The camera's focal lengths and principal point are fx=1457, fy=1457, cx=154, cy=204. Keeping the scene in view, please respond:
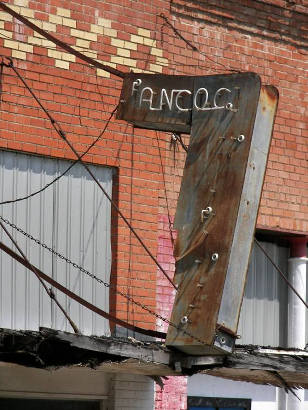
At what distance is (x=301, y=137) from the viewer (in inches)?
727

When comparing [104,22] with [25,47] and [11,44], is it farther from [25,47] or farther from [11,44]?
[11,44]

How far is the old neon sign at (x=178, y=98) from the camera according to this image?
14.8 meters

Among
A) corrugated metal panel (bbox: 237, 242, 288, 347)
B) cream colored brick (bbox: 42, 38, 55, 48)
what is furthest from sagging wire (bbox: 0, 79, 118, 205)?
corrugated metal panel (bbox: 237, 242, 288, 347)

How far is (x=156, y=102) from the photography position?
49.8 ft

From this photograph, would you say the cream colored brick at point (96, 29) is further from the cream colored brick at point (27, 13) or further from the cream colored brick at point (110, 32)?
the cream colored brick at point (27, 13)

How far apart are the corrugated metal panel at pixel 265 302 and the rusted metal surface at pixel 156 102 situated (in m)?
3.31

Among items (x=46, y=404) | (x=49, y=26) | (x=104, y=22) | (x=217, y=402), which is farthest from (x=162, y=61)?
(x=46, y=404)

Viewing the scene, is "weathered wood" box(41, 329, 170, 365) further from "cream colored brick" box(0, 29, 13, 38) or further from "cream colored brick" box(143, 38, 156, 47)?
"cream colored brick" box(143, 38, 156, 47)

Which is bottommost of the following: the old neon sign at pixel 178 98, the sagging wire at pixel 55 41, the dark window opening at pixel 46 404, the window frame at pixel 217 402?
the dark window opening at pixel 46 404

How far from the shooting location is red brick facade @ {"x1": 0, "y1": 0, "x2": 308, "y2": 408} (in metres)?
16.1

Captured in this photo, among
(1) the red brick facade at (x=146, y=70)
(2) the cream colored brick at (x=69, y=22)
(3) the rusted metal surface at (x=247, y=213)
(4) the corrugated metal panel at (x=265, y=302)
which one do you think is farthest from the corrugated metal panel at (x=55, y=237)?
(3) the rusted metal surface at (x=247, y=213)

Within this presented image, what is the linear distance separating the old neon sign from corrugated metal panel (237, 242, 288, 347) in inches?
133

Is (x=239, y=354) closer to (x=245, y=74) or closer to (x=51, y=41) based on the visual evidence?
(x=245, y=74)

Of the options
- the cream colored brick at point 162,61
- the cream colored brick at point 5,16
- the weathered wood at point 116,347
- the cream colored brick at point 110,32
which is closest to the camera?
the weathered wood at point 116,347
